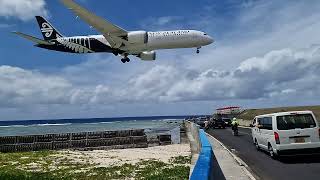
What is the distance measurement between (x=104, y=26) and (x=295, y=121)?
82.8 feet

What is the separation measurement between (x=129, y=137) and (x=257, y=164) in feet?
59.4

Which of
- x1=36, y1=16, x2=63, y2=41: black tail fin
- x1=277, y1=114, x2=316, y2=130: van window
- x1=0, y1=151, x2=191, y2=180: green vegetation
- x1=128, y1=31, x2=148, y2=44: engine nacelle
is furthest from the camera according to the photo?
x1=36, y1=16, x2=63, y2=41: black tail fin

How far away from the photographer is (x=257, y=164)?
16.6 meters

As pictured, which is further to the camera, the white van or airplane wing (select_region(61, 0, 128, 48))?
airplane wing (select_region(61, 0, 128, 48))

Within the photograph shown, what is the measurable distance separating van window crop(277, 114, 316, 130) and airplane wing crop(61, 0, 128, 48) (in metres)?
23.1

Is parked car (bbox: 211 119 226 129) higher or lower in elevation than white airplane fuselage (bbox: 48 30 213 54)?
lower

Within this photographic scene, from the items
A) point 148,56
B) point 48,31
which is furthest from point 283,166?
point 48,31

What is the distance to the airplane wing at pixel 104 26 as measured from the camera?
37188 mm

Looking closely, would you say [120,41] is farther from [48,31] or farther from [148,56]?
[48,31]

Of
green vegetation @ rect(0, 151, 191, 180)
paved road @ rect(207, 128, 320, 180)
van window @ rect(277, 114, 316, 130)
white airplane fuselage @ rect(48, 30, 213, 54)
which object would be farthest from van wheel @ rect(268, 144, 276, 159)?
white airplane fuselage @ rect(48, 30, 213, 54)

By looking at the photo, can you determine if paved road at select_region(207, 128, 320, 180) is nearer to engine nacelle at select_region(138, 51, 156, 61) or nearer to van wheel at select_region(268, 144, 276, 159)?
van wheel at select_region(268, 144, 276, 159)

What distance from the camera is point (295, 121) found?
17094mm

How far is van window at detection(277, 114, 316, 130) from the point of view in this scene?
55.8ft

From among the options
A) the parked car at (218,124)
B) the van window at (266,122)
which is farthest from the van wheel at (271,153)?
the parked car at (218,124)
